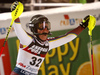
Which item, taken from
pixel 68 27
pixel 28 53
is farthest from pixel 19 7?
pixel 68 27

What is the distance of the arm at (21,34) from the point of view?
1.05 meters

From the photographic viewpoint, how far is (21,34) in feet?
3.52

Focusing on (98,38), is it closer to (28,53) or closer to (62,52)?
(62,52)

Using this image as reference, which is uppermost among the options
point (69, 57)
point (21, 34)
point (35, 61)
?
point (21, 34)

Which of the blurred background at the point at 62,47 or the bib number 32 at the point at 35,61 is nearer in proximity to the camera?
the bib number 32 at the point at 35,61

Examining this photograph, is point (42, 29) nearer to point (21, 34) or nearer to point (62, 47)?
point (21, 34)

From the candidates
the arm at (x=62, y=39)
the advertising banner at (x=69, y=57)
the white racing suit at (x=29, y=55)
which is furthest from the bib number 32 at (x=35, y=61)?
the advertising banner at (x=69, y=57)

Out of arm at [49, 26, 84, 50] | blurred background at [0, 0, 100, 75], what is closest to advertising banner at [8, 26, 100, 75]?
blurred background at [0, 0, 100, 75]

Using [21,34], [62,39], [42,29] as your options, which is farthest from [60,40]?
[21,34]

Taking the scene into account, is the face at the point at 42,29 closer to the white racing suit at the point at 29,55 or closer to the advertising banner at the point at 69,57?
the white racing suit at the point at 29,55

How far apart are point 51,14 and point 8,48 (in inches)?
14.6

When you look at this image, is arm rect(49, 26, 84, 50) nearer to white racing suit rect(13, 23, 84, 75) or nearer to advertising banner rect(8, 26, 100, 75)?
white racing suit rect(13, 23, 84, 75)

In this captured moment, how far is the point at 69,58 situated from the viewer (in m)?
1.50

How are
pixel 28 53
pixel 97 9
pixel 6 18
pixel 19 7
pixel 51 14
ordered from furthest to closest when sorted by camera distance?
pixel 97 9 → pixel 51 14 → pixel 6 18 → pixel 28 53 → pixel 19 7
